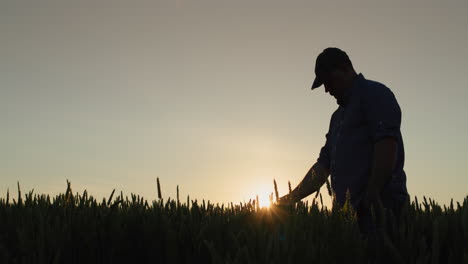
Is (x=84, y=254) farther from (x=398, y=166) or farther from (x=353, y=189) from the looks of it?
(x=398, y=166)

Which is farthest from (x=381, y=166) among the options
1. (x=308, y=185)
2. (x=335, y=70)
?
(x=308, y=185)

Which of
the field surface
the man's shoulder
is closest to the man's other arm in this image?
the man's shoulder

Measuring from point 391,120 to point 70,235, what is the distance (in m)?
3.01

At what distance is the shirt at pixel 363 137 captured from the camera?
436cm

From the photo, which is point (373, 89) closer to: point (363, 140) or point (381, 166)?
point (363, 140)

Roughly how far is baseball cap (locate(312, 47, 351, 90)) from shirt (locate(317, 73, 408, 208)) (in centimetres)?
26

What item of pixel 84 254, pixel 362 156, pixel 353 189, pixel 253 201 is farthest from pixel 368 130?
pixel 84 254

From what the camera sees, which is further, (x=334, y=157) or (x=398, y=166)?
(x=334, y=157)

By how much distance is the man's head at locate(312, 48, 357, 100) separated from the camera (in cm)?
483

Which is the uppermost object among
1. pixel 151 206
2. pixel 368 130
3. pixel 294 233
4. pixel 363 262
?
pixel 368 130

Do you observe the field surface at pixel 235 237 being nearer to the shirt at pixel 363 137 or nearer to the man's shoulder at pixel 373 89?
the shirt at pixel 363 137

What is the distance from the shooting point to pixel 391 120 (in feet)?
14.2

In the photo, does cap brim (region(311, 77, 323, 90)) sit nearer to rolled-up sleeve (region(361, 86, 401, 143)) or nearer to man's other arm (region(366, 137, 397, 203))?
rolled-up sleeve (region(361, 86, 401, 143))

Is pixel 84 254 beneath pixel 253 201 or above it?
beneath
